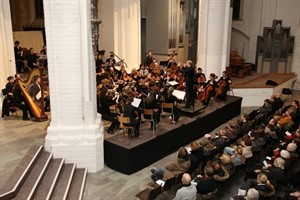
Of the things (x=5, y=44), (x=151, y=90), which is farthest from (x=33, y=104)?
(x=151, y=90)

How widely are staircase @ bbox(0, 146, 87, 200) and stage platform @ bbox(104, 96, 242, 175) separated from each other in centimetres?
91

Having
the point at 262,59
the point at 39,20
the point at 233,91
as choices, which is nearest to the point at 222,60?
the point at 233,91

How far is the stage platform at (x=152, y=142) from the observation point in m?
8.72

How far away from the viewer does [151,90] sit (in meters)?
10.3

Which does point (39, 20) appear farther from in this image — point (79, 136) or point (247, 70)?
point (79, 136)

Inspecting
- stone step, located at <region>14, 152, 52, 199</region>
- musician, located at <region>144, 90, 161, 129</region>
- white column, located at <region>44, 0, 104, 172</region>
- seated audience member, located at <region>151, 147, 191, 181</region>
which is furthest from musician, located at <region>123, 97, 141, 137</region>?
stone step, located at <region>14, 152, 52, 199</region>

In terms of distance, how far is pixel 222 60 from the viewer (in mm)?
15125

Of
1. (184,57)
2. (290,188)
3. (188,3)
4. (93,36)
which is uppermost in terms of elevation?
(188,3)

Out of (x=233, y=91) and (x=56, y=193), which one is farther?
(x=233, y=91)

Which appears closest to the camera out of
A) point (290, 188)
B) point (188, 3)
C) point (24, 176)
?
point (24, 176)

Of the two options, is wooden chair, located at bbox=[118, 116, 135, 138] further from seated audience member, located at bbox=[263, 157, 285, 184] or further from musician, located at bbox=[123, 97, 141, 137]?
seated audience member, located at bbox=[263, 157, 285, 184]

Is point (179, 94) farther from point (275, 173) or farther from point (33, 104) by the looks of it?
point (33, 104)

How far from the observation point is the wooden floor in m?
16.3

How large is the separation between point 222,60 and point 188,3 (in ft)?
16.3
